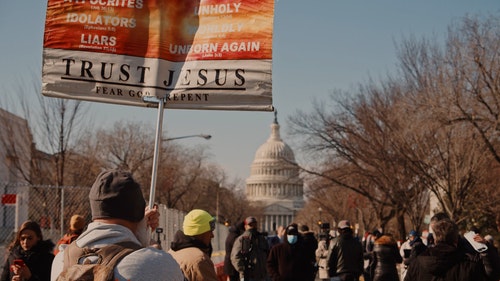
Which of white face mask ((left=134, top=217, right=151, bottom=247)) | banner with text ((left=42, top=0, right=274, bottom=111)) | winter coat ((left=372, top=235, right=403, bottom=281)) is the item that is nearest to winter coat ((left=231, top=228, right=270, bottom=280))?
winter coat ((left=372, top=235, right=403, bottom=281))

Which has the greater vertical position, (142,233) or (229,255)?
(142,233)

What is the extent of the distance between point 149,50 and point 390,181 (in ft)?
92.7

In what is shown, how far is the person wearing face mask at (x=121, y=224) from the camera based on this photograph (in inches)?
108

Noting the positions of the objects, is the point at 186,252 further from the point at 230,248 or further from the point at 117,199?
the point at 230,248

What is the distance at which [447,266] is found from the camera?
616 cm

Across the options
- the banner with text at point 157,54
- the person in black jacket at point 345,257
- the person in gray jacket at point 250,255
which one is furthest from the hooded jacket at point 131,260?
the person in gray jacket at point 250,255

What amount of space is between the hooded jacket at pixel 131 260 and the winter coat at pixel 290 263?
333 inches

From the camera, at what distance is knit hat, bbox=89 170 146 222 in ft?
9.70

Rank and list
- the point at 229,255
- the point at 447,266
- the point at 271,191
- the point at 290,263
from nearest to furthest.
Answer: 1. the point at 447,266
2. the point at 290,263
3. the point at 229,255
4. the point at 271,191

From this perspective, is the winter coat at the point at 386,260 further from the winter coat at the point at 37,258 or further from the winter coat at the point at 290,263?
the winter coat at the point at 37,258

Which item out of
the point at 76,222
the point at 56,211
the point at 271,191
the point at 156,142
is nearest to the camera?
the point at 156,142

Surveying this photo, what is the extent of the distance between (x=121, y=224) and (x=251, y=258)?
10.0 meters

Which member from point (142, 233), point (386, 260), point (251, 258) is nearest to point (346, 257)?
point (386, 260)

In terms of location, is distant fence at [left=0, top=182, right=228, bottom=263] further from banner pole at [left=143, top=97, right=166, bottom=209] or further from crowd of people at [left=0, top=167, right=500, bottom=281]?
banner pole at [left=143, top=97, right=166, bottom=209]
